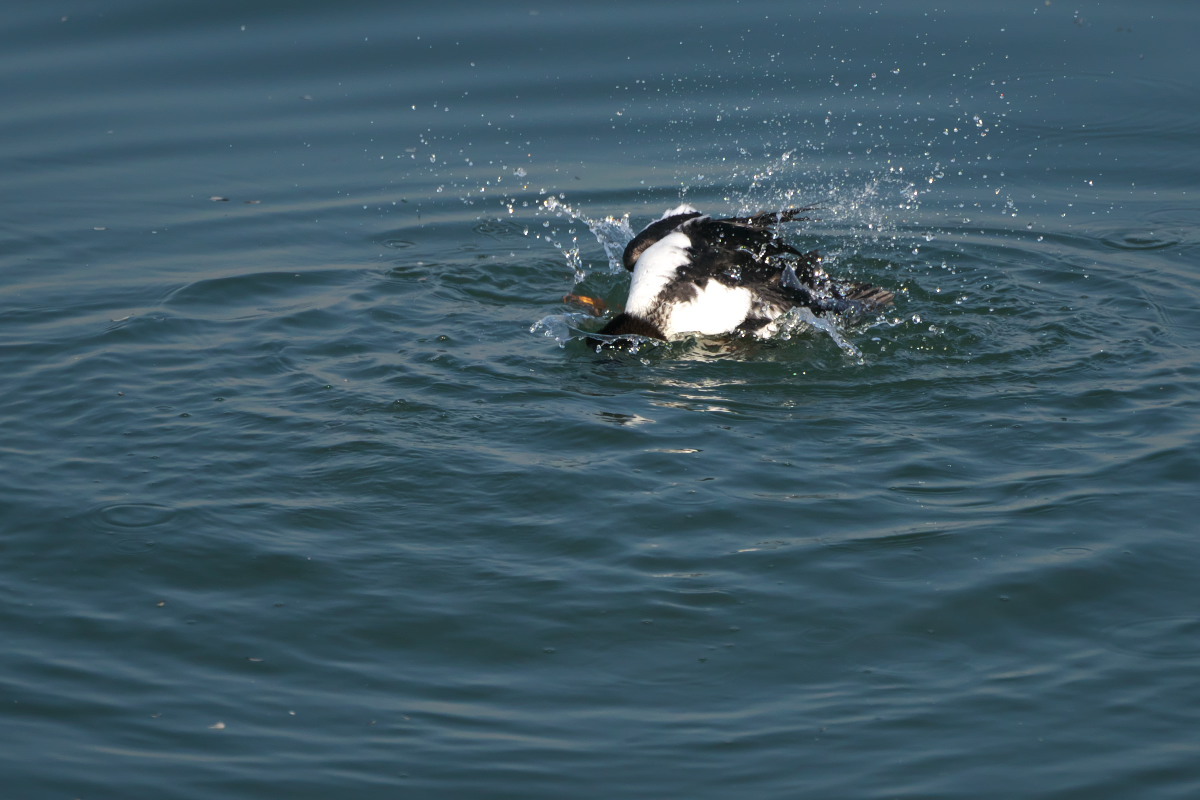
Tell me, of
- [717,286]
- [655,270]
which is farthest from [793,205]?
[655,270]

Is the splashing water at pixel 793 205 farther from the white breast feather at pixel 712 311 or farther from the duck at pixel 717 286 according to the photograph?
the white breast feather at pixel 712 311

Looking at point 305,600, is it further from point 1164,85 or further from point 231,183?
point 1164,85

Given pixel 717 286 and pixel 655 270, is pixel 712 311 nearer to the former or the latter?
pixel 717 286

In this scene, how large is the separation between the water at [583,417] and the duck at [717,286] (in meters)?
0.15

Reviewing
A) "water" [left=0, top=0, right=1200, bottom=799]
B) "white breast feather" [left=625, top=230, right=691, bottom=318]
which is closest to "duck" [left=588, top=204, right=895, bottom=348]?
"white breast feather" [left=625, top=230, right=691, bottom=318]

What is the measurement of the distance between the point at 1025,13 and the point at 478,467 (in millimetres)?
7707

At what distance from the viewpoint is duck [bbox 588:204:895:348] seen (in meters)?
7.49

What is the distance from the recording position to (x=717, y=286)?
297 inches

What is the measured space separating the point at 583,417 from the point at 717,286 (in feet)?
4.92

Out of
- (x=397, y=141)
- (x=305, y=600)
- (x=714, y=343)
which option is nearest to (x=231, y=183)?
(x=397, y=141)

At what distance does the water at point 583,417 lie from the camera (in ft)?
14.3

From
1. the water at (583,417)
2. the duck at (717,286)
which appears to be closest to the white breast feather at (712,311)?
the duck at (717,286)

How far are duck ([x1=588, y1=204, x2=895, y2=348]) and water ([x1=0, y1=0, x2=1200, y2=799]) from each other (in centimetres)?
15

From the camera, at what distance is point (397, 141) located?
402 inches
